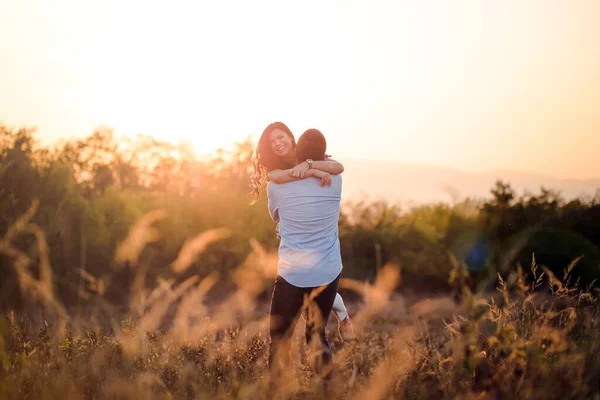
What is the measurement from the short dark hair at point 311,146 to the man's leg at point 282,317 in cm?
87

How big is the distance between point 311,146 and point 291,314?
1.18 m

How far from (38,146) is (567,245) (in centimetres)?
1020

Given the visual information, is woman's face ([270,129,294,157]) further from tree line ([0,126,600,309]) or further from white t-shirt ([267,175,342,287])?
tree line ([0,126,600,309])

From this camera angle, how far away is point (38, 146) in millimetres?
10438

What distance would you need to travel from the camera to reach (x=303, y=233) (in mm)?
4168

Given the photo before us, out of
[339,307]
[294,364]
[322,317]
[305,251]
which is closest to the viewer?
[305,251]

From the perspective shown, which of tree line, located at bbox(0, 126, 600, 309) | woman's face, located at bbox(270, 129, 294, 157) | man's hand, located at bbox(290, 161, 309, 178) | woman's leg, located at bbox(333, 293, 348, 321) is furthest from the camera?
tree line, located at bbox(0, 126, 600, 309)

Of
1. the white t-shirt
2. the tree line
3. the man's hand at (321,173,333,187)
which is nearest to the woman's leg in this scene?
the white t-shirt

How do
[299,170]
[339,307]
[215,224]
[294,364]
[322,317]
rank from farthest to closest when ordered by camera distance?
1. [215,224]
2. [294,364]
3. [339,307]
4. [322,317]
5. [299,170]

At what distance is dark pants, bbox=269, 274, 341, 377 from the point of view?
4176 mm

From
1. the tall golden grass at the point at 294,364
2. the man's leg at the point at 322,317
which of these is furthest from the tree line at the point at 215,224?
the man's leg at the point at 322,317

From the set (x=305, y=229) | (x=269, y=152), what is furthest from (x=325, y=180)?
(x=269, y=152)

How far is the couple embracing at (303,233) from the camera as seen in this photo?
414 centimetres

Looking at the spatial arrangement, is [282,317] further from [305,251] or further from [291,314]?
[305,251]
